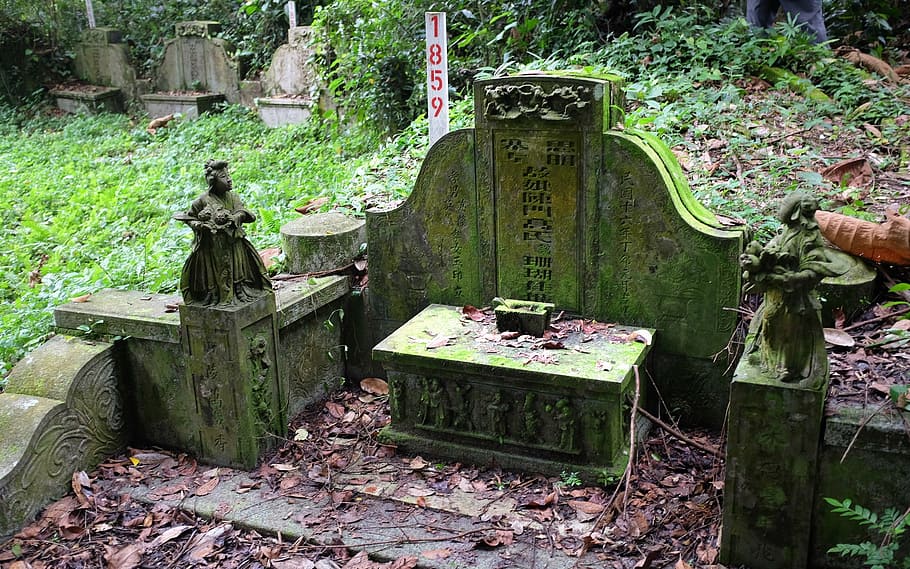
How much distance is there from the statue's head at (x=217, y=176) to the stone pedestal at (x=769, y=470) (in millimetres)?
2998

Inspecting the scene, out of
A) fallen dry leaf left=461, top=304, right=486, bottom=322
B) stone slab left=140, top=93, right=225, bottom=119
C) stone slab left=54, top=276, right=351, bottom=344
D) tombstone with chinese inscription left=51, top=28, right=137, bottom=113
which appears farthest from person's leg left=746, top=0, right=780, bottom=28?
tombstone with chinese inscription left=51, top=28, right=137, bottom=113

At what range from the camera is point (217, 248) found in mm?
4684

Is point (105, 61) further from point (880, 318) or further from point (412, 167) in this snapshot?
point (880, 318)

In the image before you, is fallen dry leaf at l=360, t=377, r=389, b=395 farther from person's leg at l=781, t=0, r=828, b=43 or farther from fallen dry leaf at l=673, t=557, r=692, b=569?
person's leg at l=781, t=0, r=828, b=43

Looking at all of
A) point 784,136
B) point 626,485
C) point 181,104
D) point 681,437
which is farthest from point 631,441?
point 181,104

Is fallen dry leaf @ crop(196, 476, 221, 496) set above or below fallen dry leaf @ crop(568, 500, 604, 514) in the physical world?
below

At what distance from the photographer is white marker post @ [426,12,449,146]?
6.20 meters

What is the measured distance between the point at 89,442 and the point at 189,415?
0.61 m

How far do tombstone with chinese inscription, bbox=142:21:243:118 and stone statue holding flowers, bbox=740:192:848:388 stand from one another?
12356 mm

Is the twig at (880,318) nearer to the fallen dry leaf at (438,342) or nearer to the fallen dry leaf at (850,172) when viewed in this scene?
the fallen dry leaf at (850,172)

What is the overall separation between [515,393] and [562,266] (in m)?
0.96

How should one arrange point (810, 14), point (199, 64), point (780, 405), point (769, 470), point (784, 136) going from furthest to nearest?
point (199, 64) < point (810, 14) < point (784, 136) < point (769, 470) < point (780, 405)

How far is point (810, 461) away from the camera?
3.68m

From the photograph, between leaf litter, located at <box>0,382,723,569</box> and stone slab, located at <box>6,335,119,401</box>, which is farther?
stone slab, located at <box>6,335,119,401</box>
